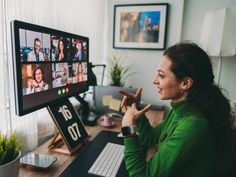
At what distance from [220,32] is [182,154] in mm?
1586

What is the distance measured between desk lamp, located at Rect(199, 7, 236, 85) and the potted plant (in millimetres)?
1857

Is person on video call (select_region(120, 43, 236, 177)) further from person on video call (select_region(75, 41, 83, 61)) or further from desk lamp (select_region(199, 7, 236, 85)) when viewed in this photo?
desk lamp (select_region(199, 7, 236, 85))

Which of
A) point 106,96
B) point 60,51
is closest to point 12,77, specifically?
point 60,51

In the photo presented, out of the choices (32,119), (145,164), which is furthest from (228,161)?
(32,119)

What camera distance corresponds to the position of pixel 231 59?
219 centimetres

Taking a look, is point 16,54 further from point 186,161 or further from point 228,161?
point 228,161

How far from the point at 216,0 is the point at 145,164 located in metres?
1.96

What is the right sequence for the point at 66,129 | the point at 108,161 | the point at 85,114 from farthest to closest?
1. the point at 85,114
2. the point at 66,129
3. the point at 108,161

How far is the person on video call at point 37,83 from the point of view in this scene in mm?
900

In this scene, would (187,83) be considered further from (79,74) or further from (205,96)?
(79,74)

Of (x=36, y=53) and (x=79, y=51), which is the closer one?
(x=36, y=53)

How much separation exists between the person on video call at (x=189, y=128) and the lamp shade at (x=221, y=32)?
121 cm

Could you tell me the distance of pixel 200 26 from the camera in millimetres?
2168

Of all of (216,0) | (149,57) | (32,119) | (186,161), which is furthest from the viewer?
(149,57)
